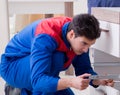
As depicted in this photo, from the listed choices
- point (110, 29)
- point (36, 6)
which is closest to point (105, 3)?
point (110, 29)

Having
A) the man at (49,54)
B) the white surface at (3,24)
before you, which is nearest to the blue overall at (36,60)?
the man at (49,54)

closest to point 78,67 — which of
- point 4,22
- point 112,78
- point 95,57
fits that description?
point 95,57

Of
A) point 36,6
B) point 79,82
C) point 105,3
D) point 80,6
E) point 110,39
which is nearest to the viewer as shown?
point 79,82

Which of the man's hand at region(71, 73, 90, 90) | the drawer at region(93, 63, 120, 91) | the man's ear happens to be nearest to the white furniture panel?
the drawer at region(93, 63, 120, 91)

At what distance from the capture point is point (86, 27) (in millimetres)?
889

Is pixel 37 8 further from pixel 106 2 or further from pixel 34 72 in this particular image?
pixel 34 72

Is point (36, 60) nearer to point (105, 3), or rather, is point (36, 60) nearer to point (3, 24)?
point (105, 3)

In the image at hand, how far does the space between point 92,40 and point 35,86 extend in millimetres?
224

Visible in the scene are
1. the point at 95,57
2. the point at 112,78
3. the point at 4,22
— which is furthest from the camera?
the point at 4,22

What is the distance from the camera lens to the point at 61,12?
1.87m

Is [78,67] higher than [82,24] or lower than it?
lower

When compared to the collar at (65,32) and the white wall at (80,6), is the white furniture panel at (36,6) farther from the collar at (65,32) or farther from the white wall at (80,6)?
the collar at (65,32)

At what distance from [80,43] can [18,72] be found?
0.25 meters

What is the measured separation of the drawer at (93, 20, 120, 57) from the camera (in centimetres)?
90
